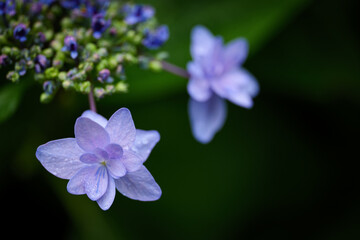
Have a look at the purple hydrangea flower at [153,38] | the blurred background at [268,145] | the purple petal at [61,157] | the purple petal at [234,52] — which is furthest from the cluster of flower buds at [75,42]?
the blurred background at [268,145]

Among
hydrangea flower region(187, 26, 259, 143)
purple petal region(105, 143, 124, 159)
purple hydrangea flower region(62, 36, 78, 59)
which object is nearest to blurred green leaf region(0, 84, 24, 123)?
purple hydrangea flower region(62, 36, 78, 59)

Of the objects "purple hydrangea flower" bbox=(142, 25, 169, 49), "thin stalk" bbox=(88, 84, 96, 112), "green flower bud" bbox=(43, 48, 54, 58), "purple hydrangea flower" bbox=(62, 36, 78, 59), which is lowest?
"thin stalk" bbox=(88, 84, 96, 112)

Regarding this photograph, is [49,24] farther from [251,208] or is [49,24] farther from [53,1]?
[251,208]

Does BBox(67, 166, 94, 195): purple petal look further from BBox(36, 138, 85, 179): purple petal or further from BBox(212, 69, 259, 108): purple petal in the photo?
BBox(212, 69, 259, 108): purple petal

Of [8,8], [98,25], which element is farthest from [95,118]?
[8,8]

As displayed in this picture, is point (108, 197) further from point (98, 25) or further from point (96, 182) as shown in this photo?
point (98, 25)

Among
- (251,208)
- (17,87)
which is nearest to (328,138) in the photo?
(251,208)

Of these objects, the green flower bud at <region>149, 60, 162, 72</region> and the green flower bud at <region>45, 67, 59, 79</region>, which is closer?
the green flower bud at <region>45, 67, 59, 79</region>
